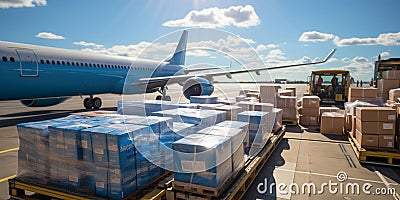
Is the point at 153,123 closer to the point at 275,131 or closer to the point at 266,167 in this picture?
the point at 266,167

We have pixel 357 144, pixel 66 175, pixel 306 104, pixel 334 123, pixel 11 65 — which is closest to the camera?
pixel 66 175

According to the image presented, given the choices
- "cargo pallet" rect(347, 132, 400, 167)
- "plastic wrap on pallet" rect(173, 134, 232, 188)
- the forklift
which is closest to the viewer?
"plastic wrap on pallet" rect(173, 134, 232, 188)

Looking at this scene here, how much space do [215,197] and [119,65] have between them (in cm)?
1294

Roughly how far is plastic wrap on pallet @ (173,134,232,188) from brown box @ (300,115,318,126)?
7.60 metres

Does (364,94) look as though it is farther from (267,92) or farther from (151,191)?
(151,191)

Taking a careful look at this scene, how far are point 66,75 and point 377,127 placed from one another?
11.6 meters

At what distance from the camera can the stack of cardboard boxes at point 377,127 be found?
5.47 meters

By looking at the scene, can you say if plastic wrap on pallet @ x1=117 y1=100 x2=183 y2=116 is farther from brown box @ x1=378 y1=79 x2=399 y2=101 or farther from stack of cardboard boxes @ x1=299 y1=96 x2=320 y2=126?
brown box @ x1=378 y1=79 x2=399 y2=101

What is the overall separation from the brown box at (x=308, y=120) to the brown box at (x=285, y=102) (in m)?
0.77

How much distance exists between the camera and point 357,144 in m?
5.91

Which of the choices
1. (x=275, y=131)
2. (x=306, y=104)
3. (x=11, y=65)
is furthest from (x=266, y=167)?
(x=11, y=65)

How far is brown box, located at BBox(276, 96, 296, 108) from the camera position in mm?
9391

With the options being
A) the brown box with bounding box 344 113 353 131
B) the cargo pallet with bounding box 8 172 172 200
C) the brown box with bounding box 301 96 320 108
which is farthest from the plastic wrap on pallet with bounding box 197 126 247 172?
the brown box with bounding box 301 96 320 108

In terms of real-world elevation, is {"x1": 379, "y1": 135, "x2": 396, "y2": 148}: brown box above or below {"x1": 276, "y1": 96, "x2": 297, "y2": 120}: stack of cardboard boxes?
below
